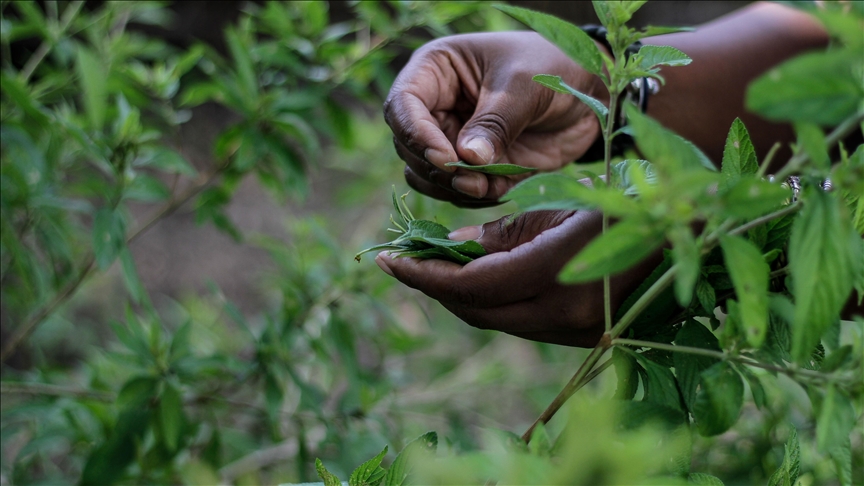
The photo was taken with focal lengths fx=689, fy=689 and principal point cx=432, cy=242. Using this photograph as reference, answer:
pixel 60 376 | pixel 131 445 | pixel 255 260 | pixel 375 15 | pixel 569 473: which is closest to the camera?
pixel 569 473

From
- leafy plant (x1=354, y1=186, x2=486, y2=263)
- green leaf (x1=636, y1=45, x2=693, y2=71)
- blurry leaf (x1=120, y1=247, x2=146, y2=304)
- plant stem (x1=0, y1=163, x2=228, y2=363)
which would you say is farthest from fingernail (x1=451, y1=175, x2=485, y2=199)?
plant stem (x1=0, y1=163, x2=228, y2=363)

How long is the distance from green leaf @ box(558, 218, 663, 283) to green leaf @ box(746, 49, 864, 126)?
7 centimetres

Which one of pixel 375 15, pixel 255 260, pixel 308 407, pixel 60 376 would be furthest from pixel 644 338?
pixel 255 260

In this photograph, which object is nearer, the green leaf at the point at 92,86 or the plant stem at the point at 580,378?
the plant stem at the point at 580,378

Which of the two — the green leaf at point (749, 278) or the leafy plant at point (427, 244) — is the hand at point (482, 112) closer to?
the leafy plant at point (427, 244)

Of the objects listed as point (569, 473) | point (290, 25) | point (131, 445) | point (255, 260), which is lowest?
point (255, 260)

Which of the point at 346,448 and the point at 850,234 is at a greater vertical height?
the point at 850,234

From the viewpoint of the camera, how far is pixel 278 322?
1.10 metres

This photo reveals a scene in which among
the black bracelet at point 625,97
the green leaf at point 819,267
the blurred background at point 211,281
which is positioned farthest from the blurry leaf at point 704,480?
the black bracelet at point 625,97

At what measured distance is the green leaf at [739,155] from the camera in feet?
1.38

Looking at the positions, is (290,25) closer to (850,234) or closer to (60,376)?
(60,376)

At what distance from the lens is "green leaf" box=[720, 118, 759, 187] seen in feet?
1.38

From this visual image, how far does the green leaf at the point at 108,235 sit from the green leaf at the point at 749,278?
756mm

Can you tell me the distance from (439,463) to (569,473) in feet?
0.19
